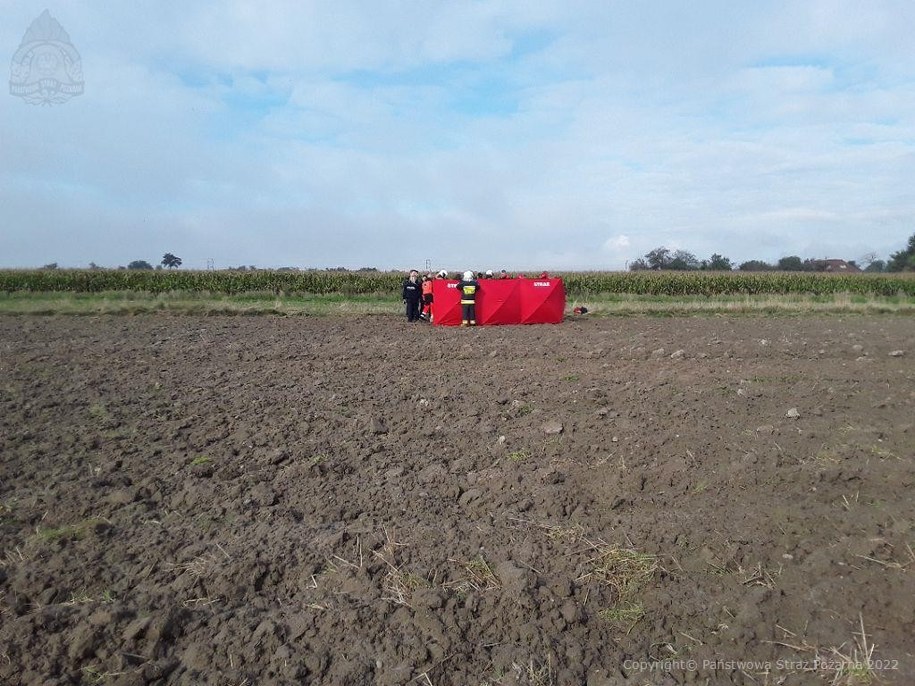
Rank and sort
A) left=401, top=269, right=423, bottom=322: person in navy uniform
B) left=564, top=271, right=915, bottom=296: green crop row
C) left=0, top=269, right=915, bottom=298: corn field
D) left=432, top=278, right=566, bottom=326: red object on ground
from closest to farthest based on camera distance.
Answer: left=432, top=278, right=566, bottom=326: red object on ground < left=401, top=269, right=423, bottom=322: person in navy uniform < left=0, top=269, right=915, bottom=298: corn field < left=564, top=271, right=915, bottom=296: green crop row

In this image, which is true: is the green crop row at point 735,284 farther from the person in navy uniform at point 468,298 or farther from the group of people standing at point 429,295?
the person in navy uniform at point 468,298

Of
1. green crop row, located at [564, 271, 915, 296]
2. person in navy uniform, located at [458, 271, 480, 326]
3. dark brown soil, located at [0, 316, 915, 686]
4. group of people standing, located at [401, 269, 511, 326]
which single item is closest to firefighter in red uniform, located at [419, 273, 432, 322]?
group of people standing, located at [401, 269, 511, 326]

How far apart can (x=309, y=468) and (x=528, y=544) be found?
2137mm

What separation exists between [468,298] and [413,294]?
2.21 metres

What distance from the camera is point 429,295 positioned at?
2008cm

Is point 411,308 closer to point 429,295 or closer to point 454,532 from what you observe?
point 429,295

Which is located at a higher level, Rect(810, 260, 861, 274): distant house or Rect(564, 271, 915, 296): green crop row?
Rect(810, 260, 861, 274): distant house

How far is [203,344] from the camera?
1348cm

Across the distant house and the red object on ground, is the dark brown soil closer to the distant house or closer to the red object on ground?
the red object on ground

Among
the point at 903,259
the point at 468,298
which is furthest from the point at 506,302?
the point at 903,259

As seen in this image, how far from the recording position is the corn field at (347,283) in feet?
115

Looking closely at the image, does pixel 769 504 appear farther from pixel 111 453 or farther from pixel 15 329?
pixel 15 329

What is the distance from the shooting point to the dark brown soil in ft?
11.4

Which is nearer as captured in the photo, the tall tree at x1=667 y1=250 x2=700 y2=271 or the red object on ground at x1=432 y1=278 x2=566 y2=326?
the red object on ground at x1=432 y1=278 x2=566 y2=326
